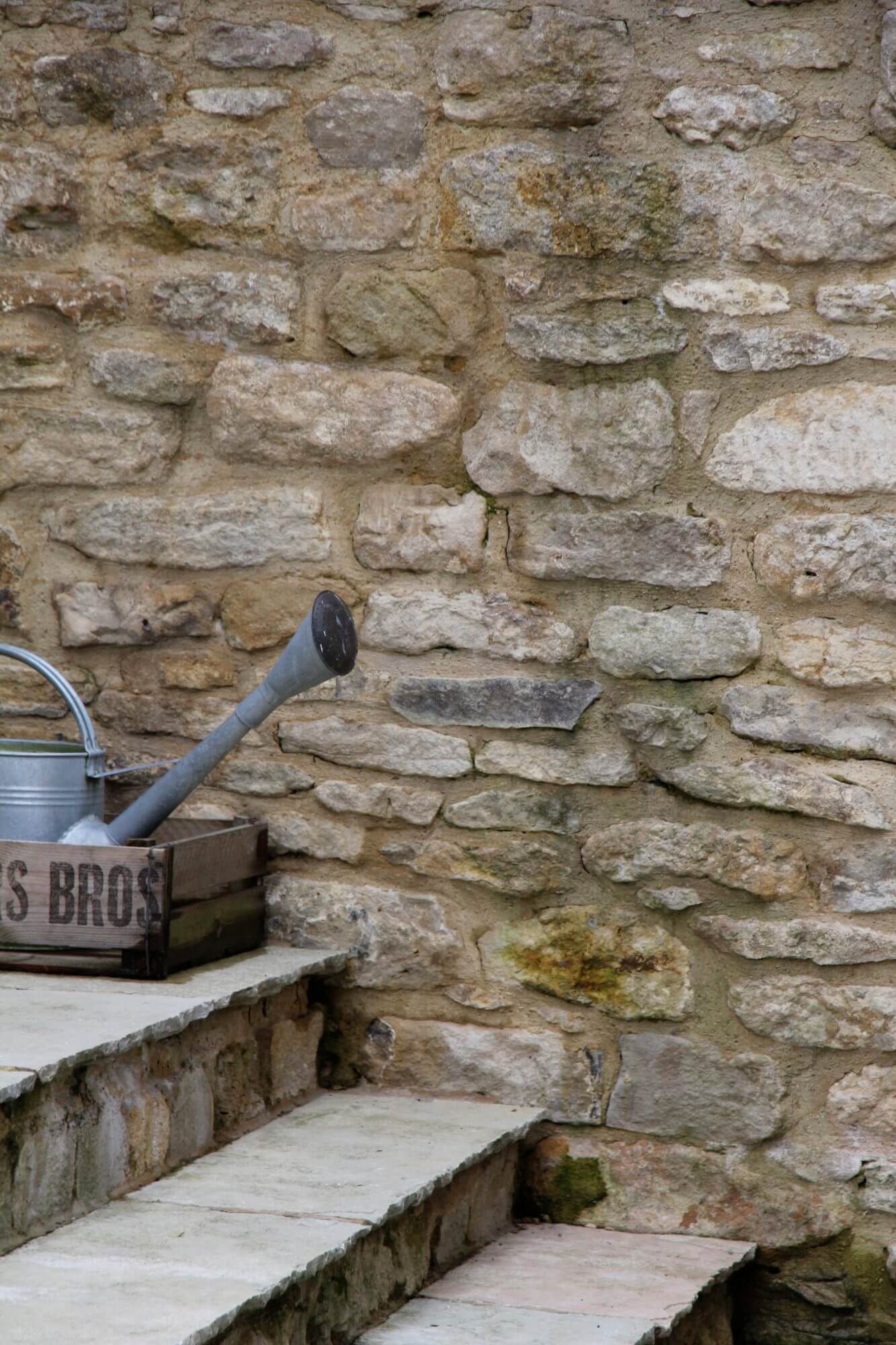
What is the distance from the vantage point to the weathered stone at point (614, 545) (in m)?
2.46

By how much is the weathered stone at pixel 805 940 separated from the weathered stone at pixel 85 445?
4.07 ft

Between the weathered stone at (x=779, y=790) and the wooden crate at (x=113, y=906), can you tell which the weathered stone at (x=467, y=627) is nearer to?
the weathered stone at (x=779, y=790)

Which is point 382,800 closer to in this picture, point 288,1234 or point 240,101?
point 288,1234

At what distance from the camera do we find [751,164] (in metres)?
2.43

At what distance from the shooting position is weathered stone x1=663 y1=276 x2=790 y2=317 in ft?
7.96

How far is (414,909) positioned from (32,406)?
3.64 feet

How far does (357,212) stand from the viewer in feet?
8.52

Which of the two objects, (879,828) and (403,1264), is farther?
(879,828)

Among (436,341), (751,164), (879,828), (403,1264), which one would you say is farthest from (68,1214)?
(751,164)

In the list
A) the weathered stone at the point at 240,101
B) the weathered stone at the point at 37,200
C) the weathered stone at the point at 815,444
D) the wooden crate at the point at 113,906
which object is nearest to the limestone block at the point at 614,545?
the weathered stone at the point at 815,444

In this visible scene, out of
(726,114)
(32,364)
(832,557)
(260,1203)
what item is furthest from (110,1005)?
(726,114)

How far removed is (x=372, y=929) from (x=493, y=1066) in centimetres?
30

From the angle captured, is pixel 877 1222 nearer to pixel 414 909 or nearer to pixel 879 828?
pixel 879 828

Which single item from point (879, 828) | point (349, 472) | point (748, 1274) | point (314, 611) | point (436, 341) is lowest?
point (748, 1274)
